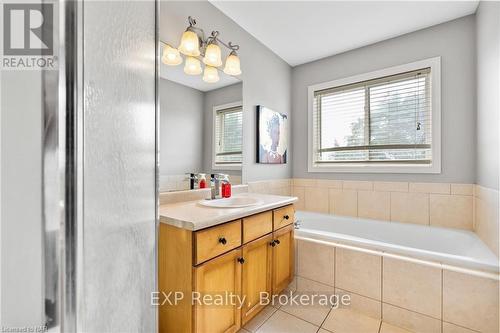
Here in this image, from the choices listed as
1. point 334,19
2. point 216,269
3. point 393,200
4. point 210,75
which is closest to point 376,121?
point 393,200

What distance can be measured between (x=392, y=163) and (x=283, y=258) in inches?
64.0

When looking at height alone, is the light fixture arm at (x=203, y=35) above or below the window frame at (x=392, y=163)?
above

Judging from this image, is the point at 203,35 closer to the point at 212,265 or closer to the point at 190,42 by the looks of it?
the point at 190,42

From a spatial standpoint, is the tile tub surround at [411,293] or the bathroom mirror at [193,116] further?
the bathroom mirror at [193,116]

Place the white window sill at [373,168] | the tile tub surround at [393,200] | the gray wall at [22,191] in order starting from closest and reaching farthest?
1. the gray wall at [22,191]
2. the tile tub surround at [393,200]
3. the white window sill at [373,168]

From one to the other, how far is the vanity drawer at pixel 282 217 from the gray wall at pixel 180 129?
2.36 feet

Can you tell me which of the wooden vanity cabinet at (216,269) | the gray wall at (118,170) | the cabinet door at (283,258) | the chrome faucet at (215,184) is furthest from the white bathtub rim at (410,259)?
the gray wall at (118,170)

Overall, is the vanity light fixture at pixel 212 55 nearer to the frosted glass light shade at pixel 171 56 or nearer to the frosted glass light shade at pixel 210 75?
the frosted glass light shade at pixel 210 75

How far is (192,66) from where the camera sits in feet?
5.84

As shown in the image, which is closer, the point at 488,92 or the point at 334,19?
the point at 488,92

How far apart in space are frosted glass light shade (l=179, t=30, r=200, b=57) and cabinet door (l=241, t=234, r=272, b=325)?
56.5 inches

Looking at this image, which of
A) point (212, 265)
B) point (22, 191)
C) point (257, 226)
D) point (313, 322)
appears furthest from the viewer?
point (313, 322)

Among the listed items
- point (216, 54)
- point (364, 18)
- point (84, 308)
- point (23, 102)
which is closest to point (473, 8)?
point (364, 18)

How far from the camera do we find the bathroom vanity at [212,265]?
1.13 meters
